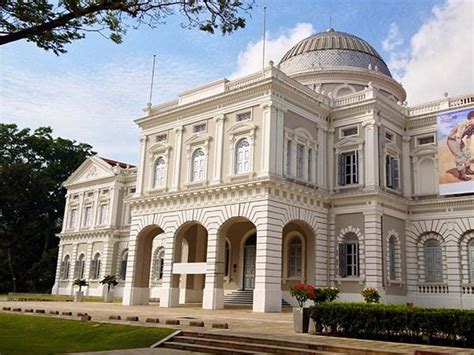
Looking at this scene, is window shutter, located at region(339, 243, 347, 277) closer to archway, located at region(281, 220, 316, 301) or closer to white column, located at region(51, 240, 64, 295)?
archway, located at region(281, 220, 316, 301)

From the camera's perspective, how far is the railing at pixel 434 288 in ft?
82.5

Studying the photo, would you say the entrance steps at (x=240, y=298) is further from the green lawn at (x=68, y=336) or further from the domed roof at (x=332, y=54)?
the domed roof at (x=332, y=54)

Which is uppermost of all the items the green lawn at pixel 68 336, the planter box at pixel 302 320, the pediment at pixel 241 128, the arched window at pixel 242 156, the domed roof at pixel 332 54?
the domed roof at pixel 332 54

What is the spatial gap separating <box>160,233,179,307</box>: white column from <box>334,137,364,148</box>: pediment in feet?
30.3

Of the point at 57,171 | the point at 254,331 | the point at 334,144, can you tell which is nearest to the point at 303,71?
the point at 334,144

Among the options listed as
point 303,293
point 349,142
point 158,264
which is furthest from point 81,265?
point 303,293

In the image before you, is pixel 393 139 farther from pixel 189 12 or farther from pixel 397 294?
pixel 189 12

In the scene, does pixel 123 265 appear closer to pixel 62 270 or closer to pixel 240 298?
pixel 62 270

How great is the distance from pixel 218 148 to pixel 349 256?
7.89 meters

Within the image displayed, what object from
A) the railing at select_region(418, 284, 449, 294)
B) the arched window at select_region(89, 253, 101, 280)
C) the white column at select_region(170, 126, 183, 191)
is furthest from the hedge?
the arched window at select_region(89, 253, 101, 280)

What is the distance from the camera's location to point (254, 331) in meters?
13.9

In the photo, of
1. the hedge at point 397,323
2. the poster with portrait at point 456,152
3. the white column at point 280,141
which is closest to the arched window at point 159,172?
the white column at point 280,141

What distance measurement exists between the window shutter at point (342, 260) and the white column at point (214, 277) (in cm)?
555

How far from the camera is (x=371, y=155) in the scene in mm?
25109
